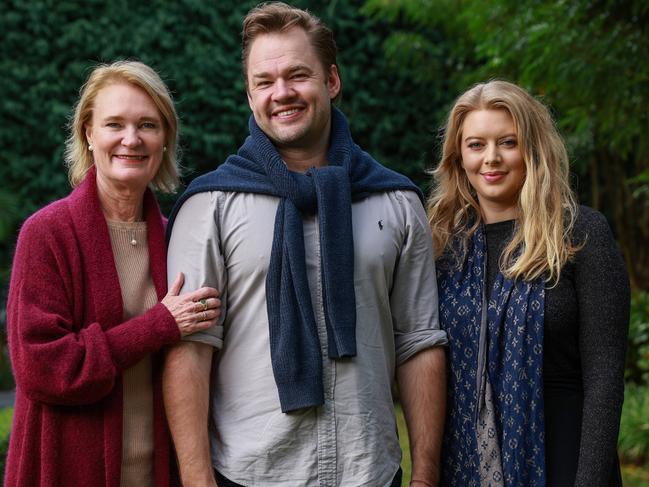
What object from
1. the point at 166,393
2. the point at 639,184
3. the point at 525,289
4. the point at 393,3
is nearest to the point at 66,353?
the point at 166,393

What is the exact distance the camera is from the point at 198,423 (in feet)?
8.27

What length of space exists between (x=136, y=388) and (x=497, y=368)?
41.7 inches

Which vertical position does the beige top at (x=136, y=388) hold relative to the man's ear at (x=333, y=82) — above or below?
below

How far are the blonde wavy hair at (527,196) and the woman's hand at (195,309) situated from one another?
2.70 feet

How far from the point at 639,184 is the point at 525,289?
17.6ft

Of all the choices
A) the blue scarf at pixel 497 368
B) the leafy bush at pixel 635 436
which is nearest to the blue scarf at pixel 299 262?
the blue scarf at pixel 497 368

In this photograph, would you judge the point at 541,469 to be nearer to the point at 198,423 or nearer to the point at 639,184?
the point at 198,423

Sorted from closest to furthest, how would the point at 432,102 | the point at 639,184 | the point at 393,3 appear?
the point at 393,3 → the point at 639,184 → the point at 432,102

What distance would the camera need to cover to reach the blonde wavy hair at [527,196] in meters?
2.66

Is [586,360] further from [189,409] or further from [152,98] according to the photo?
[152,98]

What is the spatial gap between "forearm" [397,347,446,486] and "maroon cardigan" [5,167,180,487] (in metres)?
0.73

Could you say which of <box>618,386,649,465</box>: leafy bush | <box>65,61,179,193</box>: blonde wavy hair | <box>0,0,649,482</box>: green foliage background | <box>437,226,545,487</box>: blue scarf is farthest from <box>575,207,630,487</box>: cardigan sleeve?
<box>618,386,649,465</box>: leafy bush

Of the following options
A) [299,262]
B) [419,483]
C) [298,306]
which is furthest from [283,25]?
[419,483]

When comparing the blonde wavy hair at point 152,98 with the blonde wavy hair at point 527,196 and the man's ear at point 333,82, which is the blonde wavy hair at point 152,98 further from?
the blonde wavy hair at point 527,196
